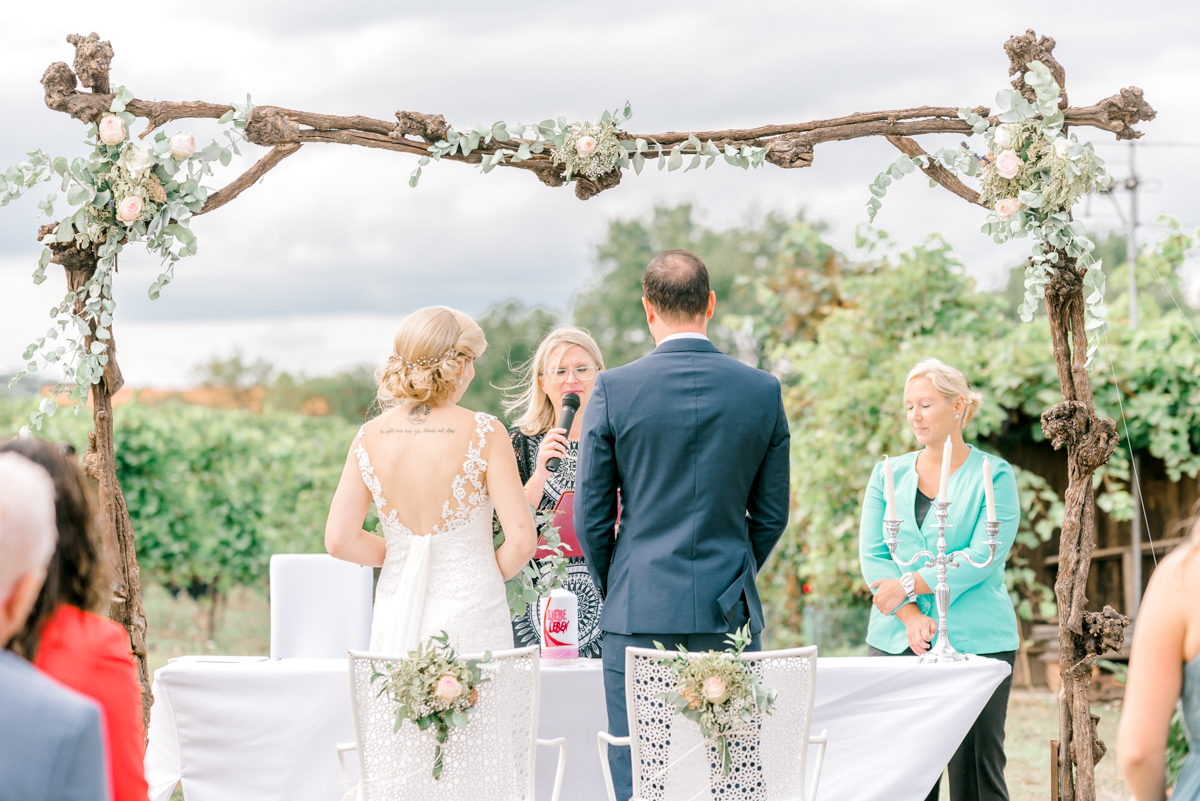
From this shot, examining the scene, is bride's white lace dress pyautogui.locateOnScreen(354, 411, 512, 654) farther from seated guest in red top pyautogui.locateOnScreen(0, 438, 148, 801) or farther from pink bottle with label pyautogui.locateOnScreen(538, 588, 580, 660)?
seated guest in red top pyautogui.locateOnScreen(0, 438, 148, 801)

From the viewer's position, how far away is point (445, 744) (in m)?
2.45

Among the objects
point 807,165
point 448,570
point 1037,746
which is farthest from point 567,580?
point 1037,746

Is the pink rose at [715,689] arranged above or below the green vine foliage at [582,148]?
below

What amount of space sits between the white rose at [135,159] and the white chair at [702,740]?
2.25 meters

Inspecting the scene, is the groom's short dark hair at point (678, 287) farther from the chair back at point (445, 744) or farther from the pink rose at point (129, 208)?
the pink rose at point (129, 208)

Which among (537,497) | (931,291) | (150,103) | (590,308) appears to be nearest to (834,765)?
(537,497)

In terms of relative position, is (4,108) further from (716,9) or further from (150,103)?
(716,9)

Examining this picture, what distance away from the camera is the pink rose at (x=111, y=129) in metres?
3.32

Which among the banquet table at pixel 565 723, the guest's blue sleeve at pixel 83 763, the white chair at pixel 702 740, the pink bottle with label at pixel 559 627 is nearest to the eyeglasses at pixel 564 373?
the pink bottle with label at pixel 559 627

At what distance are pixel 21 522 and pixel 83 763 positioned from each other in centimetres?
26

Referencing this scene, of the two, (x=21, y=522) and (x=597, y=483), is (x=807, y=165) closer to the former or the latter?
(x=597, y=483)

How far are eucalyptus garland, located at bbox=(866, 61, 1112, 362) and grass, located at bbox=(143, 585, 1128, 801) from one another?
2.30 meters

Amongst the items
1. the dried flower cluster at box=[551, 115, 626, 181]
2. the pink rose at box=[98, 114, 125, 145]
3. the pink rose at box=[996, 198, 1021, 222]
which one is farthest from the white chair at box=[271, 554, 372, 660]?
the pink rose at box=[996, 198, 1021, 222]

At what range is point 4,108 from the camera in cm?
359
